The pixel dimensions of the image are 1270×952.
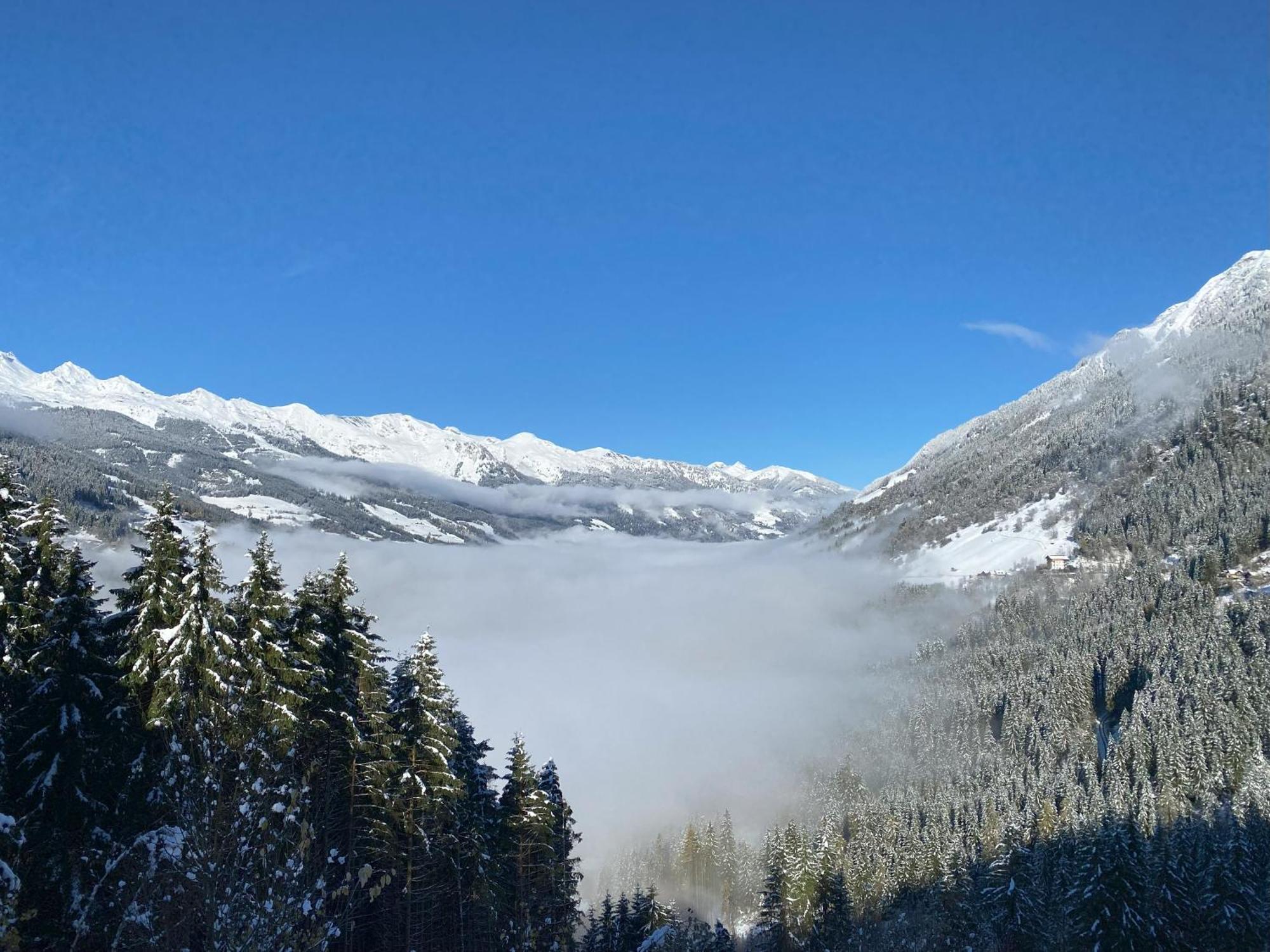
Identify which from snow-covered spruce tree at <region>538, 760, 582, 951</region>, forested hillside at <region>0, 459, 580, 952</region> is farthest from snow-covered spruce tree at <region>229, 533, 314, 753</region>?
snow-covered spruce tree at <region>538, 760, 582, 951</region>

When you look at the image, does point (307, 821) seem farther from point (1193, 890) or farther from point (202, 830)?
point (1193, 890)

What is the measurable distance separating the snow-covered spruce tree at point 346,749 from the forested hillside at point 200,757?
95 millimetres

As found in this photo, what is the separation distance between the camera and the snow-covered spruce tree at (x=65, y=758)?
18125 millimetres

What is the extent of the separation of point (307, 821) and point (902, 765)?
151447 millimetres

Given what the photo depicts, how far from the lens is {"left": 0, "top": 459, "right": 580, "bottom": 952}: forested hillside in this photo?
1747cm

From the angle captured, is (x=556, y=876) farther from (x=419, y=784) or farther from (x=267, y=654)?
(x=267, y=654)

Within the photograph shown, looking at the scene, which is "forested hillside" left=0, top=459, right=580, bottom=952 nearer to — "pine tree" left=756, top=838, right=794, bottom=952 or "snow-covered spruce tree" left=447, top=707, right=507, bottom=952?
"snow-covered spruce tree" left=447, top=707, right=507, bottom=952

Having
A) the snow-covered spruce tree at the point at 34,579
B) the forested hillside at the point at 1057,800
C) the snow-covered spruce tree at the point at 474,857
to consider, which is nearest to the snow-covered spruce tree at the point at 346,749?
the snow-covered spruce tree at the point at 474,857

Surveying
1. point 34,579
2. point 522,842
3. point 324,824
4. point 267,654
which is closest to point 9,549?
point 34,579

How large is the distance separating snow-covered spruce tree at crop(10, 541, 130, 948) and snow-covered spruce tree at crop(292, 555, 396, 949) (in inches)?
223

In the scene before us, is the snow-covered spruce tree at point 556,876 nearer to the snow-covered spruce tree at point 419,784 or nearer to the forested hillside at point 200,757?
the snow-covered spruce tree at point 419,784

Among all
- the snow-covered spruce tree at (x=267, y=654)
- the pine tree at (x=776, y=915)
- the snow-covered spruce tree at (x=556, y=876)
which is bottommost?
the pine tree at (x=776, y=915)

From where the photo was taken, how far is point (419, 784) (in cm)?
2689

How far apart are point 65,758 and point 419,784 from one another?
11281 millimetres
